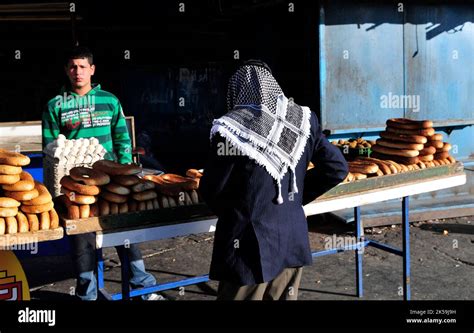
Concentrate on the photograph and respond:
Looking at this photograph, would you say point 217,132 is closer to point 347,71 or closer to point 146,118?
point 347,71

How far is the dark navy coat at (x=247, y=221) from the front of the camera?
3.10 m

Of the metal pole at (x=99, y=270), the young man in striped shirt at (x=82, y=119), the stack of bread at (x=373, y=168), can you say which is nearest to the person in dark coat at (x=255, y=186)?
the stack of bread at (x=373, y=168)

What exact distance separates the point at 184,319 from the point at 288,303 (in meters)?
0.59

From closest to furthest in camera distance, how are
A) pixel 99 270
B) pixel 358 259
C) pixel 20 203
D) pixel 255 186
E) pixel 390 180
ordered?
pixel 255 186 → pixel 20 203 → pixel 99 270 → pixel 390 180 → pixel 358 259

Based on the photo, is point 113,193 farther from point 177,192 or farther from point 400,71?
point 400,71

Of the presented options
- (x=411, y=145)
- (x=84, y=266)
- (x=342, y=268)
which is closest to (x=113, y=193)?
(x=84, y=266)

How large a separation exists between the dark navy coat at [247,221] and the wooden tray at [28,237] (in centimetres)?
91

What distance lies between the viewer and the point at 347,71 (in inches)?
309

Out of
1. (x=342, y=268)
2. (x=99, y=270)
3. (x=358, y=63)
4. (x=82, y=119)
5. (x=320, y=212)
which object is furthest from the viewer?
(x=358, y=63)

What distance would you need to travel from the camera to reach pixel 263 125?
10.3ft

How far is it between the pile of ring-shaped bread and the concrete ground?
1960 mm

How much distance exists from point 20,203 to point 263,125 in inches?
57.5

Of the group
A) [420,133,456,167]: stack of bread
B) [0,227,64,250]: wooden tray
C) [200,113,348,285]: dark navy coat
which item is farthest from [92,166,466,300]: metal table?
[200,113,348,285]: dark navy coat

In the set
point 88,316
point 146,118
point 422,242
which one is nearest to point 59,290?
point 88,316
